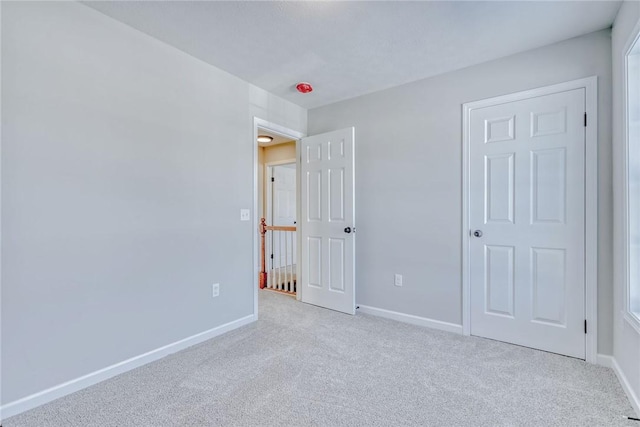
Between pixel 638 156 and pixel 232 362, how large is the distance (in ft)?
9.37

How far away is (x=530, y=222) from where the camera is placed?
7.83 ft

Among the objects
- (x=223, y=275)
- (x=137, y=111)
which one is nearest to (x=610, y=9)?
(x=137, y=111)

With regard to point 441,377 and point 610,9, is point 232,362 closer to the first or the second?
point 441,377

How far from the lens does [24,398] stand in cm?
166

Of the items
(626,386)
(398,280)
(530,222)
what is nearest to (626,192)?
(530,222)

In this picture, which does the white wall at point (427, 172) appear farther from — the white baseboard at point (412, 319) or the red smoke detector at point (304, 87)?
the red smoke detector at point (304, 87)

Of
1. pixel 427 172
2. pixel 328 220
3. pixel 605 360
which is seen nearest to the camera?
pixel 605 360

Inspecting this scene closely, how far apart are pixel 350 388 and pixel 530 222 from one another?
1841 mm

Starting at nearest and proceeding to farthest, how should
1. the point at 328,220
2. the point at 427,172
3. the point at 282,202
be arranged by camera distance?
the point at 427,172 → the point at 328,220 → the point at 282,202

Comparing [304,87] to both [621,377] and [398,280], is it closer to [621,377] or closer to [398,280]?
[398,280]

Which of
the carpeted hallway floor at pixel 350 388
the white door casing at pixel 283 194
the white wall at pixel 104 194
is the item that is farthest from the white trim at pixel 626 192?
the white door casing at pixel 283 194

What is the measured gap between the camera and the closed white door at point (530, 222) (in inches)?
87.4

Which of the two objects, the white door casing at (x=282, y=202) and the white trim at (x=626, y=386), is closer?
the white trim at (x=626, y=386)

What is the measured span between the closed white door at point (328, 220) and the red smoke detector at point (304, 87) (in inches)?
21.1
